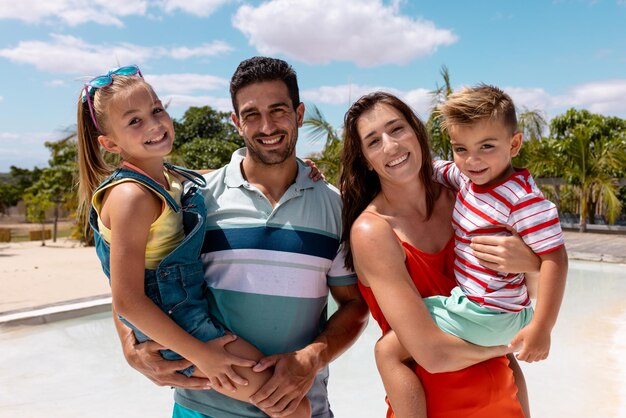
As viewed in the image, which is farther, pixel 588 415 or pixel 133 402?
pixel 133 402

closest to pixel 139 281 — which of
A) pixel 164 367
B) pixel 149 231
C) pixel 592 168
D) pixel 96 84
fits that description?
pixel 149 231

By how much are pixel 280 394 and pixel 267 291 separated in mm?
376

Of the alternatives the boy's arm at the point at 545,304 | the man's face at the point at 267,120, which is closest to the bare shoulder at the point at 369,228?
the man's face at the point at 267,120

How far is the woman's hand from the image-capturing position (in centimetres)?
190

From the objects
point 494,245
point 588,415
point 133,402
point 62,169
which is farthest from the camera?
point 62,169

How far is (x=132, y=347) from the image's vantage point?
2.09m

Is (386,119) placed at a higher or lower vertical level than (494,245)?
higher

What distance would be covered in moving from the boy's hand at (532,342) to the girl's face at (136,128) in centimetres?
145

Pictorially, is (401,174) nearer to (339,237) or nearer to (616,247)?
(339,237)

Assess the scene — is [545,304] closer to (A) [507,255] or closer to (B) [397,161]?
(A) [507,255]

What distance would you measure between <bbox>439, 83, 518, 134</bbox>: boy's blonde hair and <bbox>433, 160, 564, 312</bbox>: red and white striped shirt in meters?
0.22

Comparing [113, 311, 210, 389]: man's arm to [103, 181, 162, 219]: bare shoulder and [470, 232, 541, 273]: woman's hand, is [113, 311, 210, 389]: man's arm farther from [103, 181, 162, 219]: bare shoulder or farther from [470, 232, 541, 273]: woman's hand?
[470, 232, 541, 273]: woman's hand

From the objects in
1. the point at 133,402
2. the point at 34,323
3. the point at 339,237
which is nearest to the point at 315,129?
the point at 34,323

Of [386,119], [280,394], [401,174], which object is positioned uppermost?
[386,119]
